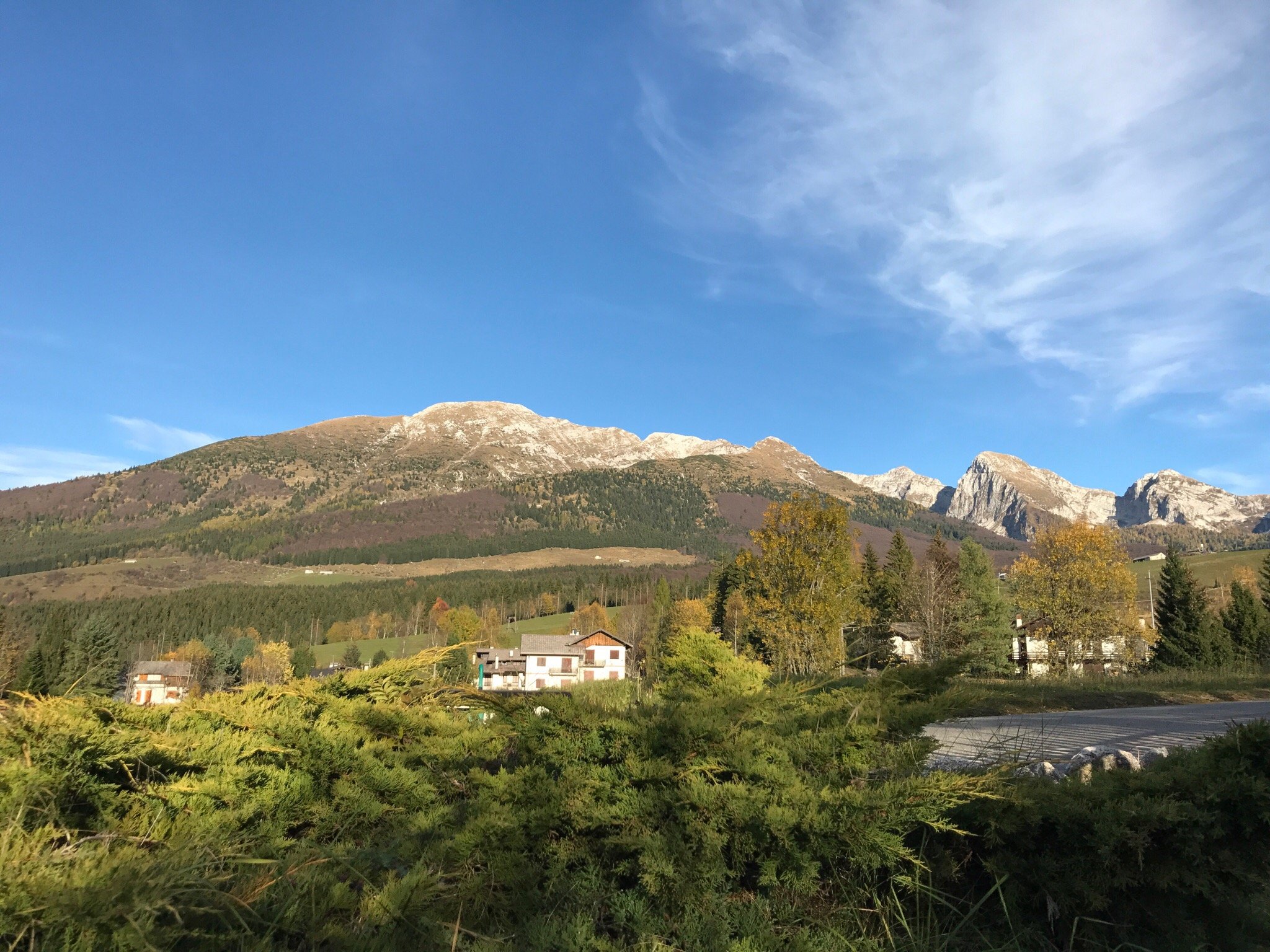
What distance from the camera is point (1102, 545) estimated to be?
95.1 feet

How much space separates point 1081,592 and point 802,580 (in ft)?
58.2

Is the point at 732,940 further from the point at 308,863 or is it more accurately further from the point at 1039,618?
the point at 1039,618

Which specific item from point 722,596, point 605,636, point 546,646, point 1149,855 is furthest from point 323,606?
point 1149,855

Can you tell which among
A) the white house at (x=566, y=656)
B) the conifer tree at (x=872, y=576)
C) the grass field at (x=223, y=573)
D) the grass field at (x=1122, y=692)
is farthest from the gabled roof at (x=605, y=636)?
the grass field at (x=223, y=573)

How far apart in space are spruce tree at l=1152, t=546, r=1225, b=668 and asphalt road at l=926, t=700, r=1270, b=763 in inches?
903

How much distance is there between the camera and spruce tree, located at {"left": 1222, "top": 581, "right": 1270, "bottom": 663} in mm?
32562

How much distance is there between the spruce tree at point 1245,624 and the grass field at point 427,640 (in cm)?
7387

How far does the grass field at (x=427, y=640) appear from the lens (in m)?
96.8

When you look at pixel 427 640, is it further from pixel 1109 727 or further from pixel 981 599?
pixel 1109 727

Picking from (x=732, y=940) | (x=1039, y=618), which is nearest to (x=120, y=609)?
(x=1039, y=618)

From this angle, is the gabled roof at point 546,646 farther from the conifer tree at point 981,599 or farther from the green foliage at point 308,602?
the conifer tree at point 981,599

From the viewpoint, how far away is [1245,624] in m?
33.9

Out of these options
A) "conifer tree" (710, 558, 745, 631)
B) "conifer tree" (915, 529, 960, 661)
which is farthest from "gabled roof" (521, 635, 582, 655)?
"conifer tree" (915, 529, 960, 661)

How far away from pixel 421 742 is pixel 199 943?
77.8 inches
